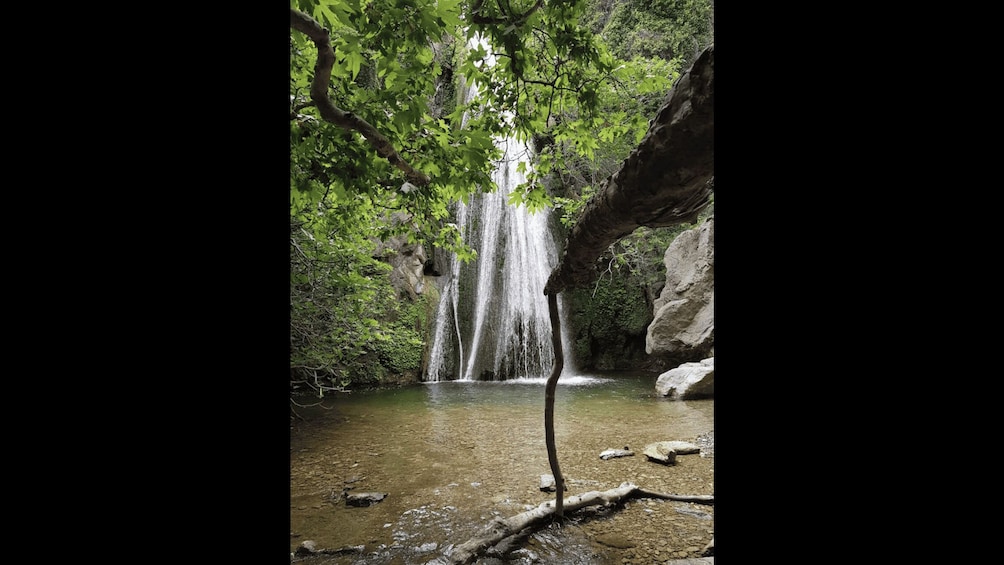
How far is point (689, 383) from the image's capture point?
8.99m

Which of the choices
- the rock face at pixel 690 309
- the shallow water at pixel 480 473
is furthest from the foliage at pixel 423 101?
the rock face at pixel 690 309

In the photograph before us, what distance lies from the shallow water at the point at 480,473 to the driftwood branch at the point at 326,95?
303 centimetres

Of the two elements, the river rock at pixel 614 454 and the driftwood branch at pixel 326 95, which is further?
the river rock at pixel 614 454

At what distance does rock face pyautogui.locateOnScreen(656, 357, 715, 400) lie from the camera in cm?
890

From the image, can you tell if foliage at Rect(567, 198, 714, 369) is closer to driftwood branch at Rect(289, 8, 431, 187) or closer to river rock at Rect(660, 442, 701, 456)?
river rock at Rect(660, 442, 701, 456)

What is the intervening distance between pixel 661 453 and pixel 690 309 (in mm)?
7565

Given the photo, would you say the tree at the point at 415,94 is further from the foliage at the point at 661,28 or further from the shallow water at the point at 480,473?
the foliage at the point at 661,28

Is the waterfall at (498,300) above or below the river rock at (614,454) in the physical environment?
above

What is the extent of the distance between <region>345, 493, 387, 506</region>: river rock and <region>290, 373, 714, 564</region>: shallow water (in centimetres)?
8

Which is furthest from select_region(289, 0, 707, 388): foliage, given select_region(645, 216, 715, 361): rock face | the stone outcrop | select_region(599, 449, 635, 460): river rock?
the stone outcrop

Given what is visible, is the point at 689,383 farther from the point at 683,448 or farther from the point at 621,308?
the point at 621,308

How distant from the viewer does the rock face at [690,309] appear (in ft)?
38.1

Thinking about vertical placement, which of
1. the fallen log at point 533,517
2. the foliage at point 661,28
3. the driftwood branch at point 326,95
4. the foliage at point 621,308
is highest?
the foliage at point 661,28

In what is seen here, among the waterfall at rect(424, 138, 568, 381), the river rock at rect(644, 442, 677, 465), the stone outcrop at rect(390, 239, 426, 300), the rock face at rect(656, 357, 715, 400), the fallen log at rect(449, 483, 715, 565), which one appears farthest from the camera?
the stone outcrop at rect(390, 239, 426, 300)
